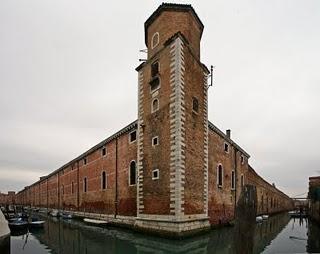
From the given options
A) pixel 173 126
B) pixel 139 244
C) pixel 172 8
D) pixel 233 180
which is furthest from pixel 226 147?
pixel 139 244

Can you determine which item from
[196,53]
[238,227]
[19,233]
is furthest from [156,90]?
[238,227]

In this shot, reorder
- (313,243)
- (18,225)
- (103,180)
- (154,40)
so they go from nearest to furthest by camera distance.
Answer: (313,243) < (154,40) < (18,225) < (103,180)

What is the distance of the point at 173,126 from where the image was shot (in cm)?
1731

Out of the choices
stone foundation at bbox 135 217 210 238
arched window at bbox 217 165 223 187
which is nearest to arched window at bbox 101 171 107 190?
stone foundation at bbox 135 217 210 238

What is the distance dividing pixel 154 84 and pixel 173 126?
348 cm

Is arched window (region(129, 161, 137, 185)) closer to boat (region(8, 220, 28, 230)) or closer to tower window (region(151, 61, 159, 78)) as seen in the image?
tower window (region(151, 61, 159, 78))

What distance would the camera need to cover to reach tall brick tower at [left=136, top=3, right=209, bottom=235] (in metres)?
16.9

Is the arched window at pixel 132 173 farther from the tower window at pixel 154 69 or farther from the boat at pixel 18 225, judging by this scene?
the boat at pixel 18 225

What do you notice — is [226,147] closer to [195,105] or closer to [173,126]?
[195,105]

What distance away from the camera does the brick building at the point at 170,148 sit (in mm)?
17109

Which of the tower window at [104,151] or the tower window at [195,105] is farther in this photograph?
the tower window at [104,151]

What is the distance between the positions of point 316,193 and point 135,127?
16918 mm

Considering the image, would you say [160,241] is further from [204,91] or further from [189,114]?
[204,91]

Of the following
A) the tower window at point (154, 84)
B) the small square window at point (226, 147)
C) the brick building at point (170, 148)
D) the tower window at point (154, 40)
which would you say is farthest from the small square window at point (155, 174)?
the small square window at point (226, 147)
